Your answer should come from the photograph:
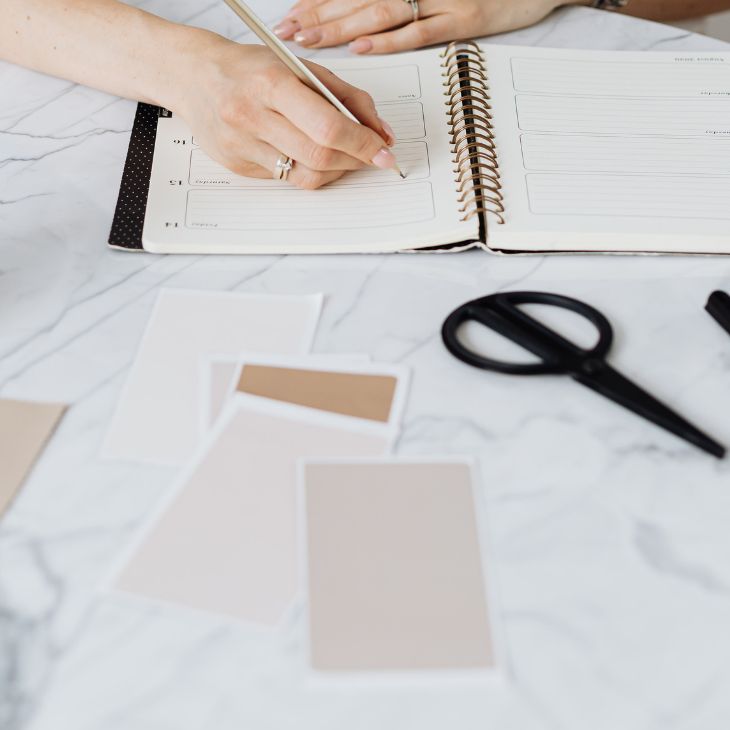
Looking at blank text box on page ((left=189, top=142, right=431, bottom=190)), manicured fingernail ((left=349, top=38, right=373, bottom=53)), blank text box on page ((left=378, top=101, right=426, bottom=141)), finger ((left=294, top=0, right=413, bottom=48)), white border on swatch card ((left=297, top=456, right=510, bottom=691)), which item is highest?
finger ((left=294, top=0, right=413, bottom=48))

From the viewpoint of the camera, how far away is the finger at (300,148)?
0.81m

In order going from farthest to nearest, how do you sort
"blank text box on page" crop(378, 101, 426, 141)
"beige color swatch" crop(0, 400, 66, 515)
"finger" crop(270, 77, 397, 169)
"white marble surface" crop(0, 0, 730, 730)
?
"blank text box on page" crop(378, 101, 426, 141), "finger" crop(270, 77, 397, 169), "beige color swatch" crop(0, 400, 66, 515), "white marble surface" crop(0, 0, 730, 730)

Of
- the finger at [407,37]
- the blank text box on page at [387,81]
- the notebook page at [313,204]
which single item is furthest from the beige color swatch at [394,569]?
the finger at [407,37]

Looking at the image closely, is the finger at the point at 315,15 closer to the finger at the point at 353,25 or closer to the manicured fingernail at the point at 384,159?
the finger at the point at 353,25

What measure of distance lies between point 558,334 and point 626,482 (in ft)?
0.46

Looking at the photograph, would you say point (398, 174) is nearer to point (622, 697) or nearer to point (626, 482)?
point (626, 482)

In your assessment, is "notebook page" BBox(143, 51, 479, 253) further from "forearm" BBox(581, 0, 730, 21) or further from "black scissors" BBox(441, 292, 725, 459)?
"forearm" BBox(581, 0, 730, 21)

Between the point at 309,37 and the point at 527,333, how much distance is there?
492mm

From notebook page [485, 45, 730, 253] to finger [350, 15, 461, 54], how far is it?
0.24 ft

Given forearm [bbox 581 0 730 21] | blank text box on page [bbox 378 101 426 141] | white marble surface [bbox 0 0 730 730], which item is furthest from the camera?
forearm [bbox 581 0 730 21]

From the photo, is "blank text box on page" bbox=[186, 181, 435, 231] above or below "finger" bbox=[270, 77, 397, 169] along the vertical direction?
below

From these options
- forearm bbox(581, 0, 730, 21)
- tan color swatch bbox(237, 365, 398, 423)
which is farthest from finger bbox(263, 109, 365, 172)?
forearm bbox(581, 0, 730, 21)

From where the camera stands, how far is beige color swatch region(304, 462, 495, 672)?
1.76ft

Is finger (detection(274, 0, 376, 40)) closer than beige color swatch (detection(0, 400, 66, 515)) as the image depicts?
No
